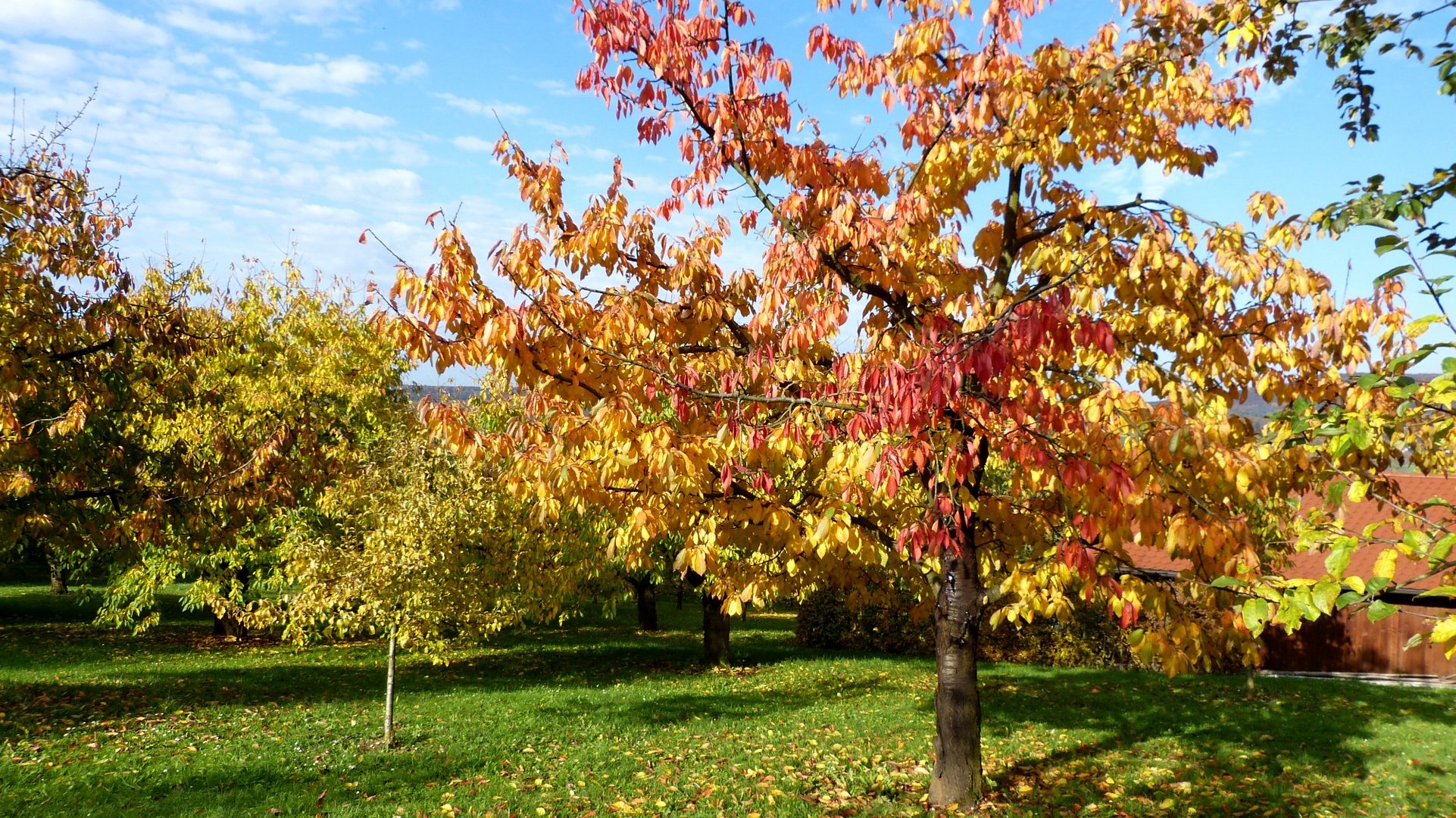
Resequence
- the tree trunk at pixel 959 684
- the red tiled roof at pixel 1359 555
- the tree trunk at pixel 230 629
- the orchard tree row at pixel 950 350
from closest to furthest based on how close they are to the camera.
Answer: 1. the orchard tree row at pixel 950 350
2. the tree trunk at pixel 959 684
3. the red tiled roof at pixel 1359 555
4. the tree trunk at pixel 230 629

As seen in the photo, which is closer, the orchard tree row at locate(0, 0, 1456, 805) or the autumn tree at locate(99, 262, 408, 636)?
the orchard tree row at locate(0, 0, 1456, 805)

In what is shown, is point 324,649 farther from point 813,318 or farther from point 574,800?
point 813,318

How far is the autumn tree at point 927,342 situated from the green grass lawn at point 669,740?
2465 mm

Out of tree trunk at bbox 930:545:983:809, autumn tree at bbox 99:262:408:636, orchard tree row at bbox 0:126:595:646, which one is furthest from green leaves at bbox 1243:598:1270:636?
autumn tree at bbox 99:262:408:636

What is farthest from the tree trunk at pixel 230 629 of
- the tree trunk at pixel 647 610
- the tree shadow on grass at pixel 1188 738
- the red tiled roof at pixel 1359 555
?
the red tiled roof at pixel 1359 555

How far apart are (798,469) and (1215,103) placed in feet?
16.7

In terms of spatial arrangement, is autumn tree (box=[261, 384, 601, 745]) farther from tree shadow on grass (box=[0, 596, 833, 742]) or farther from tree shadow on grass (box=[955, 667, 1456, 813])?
tree shadow on grass (box=[955, 667, 1456, 813])

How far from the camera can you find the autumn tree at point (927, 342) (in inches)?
194

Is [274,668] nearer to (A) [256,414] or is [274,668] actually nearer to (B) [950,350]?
(A) [256,414]

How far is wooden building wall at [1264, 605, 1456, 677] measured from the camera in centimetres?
1914

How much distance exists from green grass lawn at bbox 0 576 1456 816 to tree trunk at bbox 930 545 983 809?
0.40 metres

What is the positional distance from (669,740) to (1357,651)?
17.4 m

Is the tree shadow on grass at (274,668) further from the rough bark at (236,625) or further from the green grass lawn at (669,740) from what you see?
the rough bark at (236,625)

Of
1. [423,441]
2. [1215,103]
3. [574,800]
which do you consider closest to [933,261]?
[1215,103]
